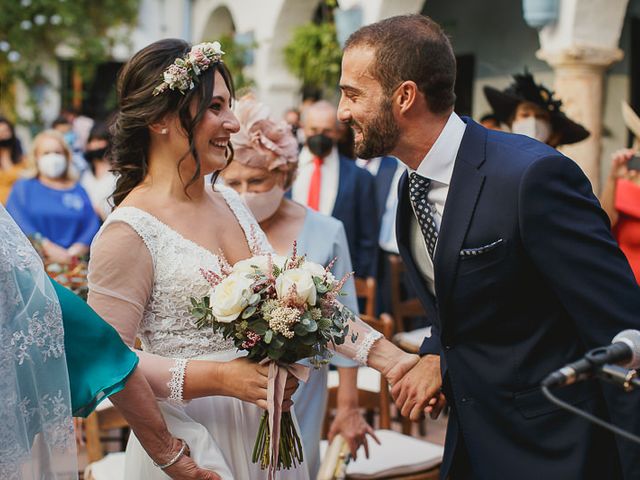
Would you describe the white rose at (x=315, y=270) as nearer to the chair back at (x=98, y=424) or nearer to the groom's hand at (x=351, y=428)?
the groom's hand at (x=351, y=428)

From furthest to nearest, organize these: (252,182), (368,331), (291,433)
A: (252,182)
(368,331)
(291,433)

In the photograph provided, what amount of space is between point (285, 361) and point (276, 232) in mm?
1328

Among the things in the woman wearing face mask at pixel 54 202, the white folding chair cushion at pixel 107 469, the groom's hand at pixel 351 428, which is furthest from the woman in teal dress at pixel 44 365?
the woman wearing face mask at pixel 54 202

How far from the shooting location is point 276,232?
3918 mm

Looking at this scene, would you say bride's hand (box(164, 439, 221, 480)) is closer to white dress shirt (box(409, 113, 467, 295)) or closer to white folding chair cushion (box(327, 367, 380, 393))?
white dress shirt (box(409, 113, 467, 295))

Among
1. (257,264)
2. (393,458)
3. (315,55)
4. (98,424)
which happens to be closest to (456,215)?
(257,264)

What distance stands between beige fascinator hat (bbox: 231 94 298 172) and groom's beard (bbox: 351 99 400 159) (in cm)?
111

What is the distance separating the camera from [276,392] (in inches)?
104

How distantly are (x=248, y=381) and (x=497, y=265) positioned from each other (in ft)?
2.46

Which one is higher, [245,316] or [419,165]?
[419,165]

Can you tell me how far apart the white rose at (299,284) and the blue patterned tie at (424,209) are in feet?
1.43

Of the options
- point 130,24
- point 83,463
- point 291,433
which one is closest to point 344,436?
point 291,433

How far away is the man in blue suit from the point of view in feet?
23.9

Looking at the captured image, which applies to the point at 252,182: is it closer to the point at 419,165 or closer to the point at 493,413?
the point at 419,165
